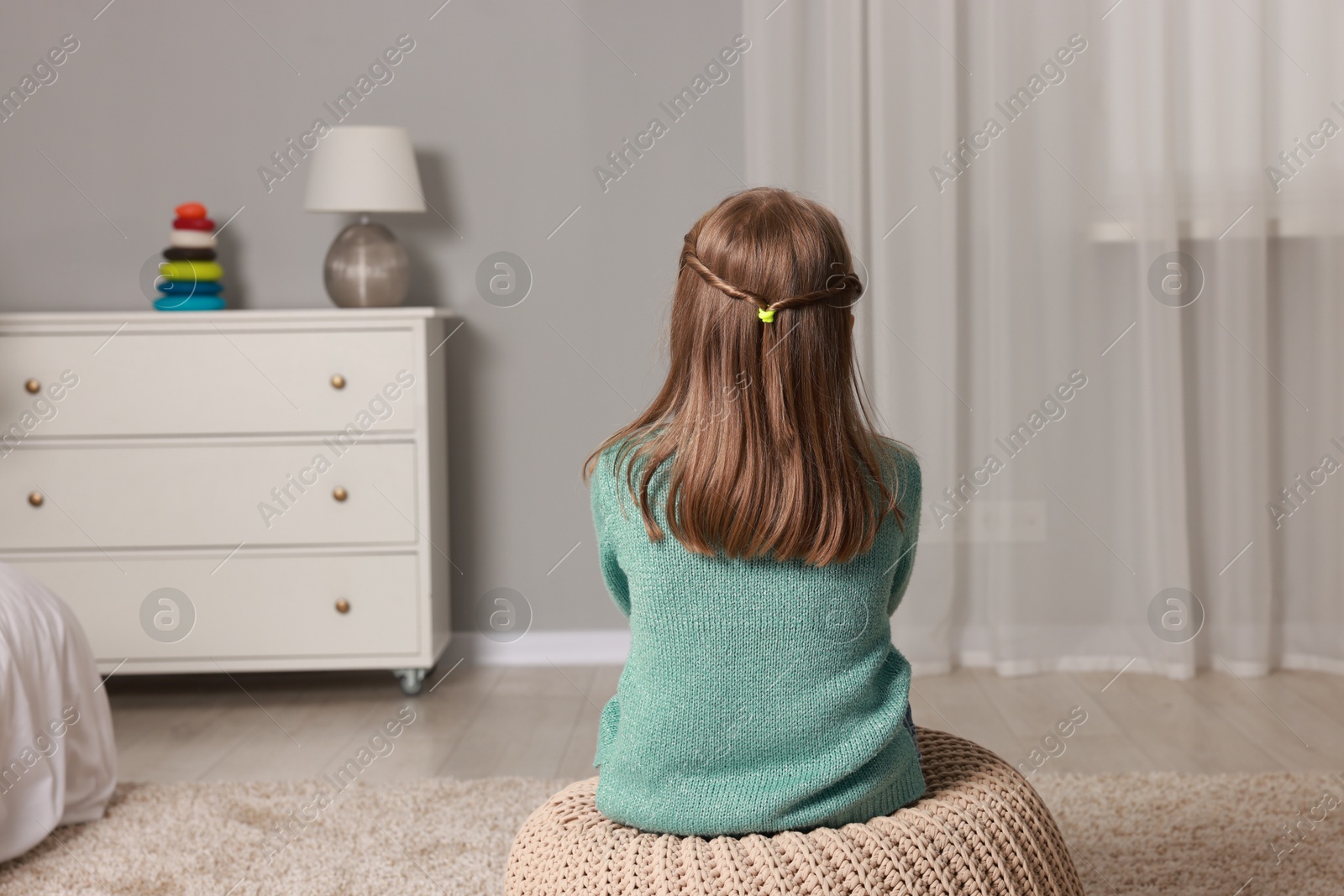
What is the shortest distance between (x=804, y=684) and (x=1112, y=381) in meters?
2.32

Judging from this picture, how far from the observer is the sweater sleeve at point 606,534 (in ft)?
3.74

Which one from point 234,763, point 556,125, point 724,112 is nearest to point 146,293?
point 556,125

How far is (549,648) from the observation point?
3348mm

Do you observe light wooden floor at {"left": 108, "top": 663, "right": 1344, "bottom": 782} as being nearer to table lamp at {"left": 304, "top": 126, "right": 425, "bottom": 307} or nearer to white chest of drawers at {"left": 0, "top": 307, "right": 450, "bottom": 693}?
white chest of drawers at {"left": 0, "top": 307, "right": 450, "bottom": 693}

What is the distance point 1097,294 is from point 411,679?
2134 mm

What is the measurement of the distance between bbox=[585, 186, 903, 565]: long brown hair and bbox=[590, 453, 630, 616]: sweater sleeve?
54 millimetres

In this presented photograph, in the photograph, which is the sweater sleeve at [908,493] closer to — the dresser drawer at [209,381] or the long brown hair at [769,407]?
the long brown hair at [769,407]

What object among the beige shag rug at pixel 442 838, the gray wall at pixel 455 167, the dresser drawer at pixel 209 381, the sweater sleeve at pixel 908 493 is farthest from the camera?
the gray wall at pixel 455 167

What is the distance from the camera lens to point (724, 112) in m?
3.19

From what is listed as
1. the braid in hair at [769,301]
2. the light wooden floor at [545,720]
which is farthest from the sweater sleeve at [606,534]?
the light wooden floor at [545,720]

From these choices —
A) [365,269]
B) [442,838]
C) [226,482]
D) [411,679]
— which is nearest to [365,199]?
[365,269]

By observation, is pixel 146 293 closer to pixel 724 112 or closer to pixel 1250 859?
pixel 724 112

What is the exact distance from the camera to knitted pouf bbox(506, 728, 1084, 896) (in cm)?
101

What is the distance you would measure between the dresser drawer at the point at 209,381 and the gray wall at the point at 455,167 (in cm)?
42
